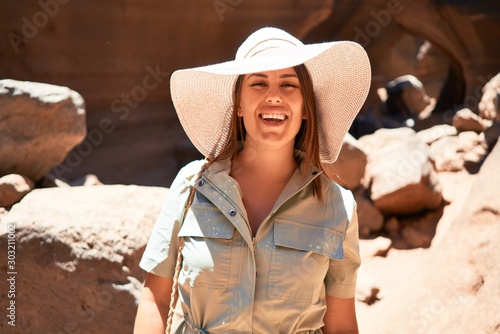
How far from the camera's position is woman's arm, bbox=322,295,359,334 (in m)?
1.66

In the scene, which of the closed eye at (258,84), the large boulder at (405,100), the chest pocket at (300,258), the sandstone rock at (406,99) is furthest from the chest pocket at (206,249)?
the sandstone rock at (406,99)

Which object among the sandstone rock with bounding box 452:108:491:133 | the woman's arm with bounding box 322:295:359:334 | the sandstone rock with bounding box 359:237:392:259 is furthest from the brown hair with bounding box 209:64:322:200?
the sandstone rock with bounding box 452:108:491:133

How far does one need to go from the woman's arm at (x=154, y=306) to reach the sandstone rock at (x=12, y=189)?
77.8 inches

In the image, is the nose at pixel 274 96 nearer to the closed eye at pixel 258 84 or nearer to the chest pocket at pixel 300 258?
the closed eye at pixel 258 84

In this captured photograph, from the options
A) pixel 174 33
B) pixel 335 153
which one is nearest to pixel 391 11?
pixel 174 33

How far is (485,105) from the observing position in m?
6.73

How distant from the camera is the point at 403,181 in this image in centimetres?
537

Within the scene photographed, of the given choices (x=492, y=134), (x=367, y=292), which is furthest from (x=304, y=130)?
(x=492, y=134)

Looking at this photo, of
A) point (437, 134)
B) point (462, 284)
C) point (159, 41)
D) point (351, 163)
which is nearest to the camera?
point (462, 284)

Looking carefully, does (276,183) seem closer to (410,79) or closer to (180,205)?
(180,205)

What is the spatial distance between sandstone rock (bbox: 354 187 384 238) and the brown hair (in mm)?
3822

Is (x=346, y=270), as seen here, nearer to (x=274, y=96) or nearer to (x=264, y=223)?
(x=264, y=223)

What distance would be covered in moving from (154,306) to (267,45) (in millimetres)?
752

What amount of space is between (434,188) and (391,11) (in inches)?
225
